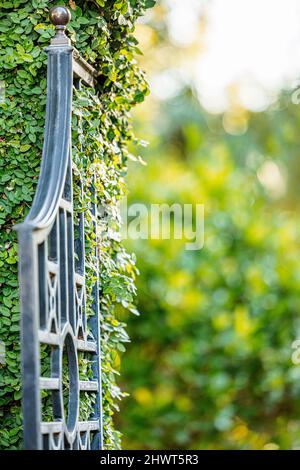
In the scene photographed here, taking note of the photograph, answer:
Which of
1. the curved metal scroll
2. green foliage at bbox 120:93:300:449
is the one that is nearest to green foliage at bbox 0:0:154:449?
the curved metal scroll

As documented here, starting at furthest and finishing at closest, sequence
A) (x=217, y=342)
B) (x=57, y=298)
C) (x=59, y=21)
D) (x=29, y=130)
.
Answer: (x=217, y=342) → (x=29, y=130) → (x=59, y=21) → (x=57, y=298)

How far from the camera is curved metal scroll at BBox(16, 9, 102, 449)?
175cm

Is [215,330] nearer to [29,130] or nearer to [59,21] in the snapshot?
[29,130]

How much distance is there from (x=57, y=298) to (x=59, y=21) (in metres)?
0.77

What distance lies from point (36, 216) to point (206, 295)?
403cm

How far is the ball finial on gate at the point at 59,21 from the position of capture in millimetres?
2213

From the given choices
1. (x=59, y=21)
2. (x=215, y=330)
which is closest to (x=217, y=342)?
(x=215, y=330)

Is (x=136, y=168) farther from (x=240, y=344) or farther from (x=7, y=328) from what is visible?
(x=7, y=328)

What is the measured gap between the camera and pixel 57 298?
1.98 metres

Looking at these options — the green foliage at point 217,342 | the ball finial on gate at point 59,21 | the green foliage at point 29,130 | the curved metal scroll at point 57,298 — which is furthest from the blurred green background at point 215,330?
the ball finial on gate at point 59,21

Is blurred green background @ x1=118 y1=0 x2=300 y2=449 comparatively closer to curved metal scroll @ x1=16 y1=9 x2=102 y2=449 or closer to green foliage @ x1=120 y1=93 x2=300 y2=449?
green foliage @ x1=120 y1=93 x2=300 y2=449

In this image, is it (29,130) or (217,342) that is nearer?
(29,130)

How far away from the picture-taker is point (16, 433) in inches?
92.4

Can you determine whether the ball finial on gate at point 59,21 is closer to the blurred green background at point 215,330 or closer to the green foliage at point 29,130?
the green foliage at point 29,130
